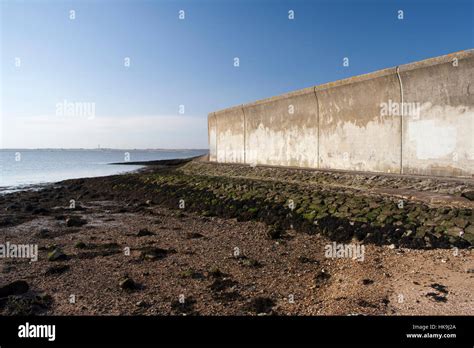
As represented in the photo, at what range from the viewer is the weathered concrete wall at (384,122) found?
31.5ft

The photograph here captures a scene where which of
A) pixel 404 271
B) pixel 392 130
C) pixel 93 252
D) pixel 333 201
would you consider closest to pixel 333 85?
Answer: pixel 392 130

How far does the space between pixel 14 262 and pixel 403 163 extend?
11653 millimetres

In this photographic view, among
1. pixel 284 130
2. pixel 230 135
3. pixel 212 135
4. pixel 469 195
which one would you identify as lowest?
pixel 469 195

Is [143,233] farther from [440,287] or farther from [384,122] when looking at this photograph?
[384,122]

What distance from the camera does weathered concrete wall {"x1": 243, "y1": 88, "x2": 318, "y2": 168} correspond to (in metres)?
15.9

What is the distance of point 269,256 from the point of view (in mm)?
8594

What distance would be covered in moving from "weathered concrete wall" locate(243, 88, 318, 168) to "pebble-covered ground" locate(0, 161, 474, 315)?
201cm

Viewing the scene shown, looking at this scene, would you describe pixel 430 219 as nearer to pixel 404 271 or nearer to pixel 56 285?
pixel 404 271

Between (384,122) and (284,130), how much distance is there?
20.9 feet

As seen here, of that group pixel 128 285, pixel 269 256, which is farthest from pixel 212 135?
pixel 128 285

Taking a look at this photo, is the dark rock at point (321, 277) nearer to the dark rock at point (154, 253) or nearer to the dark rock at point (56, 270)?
the dark rock at point (154, 253)

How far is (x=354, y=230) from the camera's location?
30.2 feet

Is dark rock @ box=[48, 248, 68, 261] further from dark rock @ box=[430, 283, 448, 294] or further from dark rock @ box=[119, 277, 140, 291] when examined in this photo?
dark rock @ box=[430, 283, 448, 294]

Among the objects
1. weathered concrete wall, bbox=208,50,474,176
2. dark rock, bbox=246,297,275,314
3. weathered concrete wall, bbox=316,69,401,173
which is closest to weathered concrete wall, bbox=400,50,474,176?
weathered concrete wall, bbox=208,50,474,176
